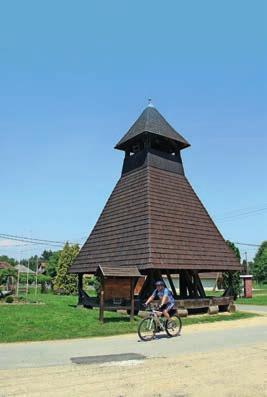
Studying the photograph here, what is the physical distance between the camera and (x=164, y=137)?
77.6 ft

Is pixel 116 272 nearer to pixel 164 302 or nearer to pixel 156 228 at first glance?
pixel 156 228

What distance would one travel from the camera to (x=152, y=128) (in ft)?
76.3

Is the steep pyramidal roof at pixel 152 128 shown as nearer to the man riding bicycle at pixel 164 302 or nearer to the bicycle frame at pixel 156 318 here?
the man riding bicycle at pixel 164 302

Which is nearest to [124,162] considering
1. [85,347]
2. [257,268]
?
[85,347]

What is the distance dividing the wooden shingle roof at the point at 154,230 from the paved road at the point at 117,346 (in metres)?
5.24

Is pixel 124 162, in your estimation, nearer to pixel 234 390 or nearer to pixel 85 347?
pixel 85 347

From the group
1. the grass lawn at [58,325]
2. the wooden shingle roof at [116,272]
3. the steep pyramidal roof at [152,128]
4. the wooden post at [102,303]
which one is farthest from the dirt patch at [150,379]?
the steep pyramidal roof at [152,128]

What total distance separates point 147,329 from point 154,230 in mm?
7193

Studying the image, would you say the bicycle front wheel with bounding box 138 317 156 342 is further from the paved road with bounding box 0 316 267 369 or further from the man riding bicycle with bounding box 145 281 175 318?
the man riding bicycle with bounding box 145 281 175 318

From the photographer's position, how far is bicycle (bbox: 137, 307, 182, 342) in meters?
11.8

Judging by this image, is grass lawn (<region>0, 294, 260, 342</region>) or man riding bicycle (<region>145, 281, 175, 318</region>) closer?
grass lawn (<region>0, 294, 260, 342</region>)

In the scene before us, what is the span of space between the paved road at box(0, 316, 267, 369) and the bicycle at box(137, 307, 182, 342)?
251 millimetres

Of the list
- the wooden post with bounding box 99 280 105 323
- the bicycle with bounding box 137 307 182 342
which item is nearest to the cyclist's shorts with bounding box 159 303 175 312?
the bicycle with bounding box 137 307 182 342

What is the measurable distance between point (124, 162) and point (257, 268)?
86206 millimetres
